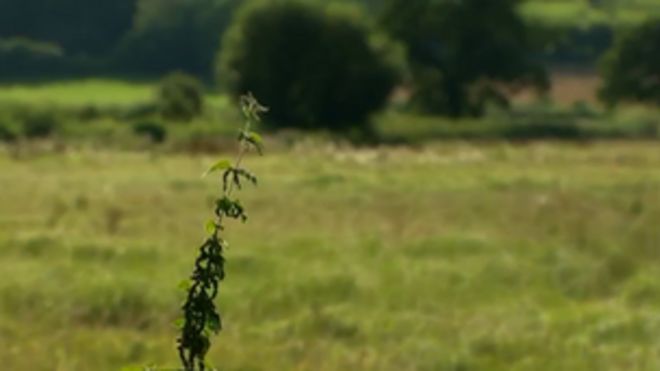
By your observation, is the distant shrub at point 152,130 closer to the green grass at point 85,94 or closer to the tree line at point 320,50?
the green grass at point 85,94

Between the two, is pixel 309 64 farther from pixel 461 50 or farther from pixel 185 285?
pixel 185 285

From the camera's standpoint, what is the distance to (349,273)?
19562 millimetres

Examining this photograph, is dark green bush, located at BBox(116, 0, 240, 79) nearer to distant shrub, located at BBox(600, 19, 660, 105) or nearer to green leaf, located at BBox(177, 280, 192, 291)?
distant shrub, located at BBox(600, 19, 660, 105)

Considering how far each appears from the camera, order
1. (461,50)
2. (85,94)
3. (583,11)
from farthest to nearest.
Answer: (583,11) → (461,50) → (85,94)

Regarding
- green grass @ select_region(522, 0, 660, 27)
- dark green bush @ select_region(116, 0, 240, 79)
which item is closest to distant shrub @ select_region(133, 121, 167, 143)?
dark green bush @ select_region(116, 0, 240, 79)

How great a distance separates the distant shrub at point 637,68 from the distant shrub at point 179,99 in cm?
2489

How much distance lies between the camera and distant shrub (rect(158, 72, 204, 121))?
69688mm

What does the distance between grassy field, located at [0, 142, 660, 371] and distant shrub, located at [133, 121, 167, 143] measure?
25555 mm

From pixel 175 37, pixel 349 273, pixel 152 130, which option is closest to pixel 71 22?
pixel 175 37

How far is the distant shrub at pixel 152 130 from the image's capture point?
5888cm

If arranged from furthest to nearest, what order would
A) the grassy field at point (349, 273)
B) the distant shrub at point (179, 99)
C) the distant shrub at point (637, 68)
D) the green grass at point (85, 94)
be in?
the distant shrub at point (637, 68)
the green grass at point (85, 94)
the distant shrub at point (179, 99)
the grassy field at point (349, 273)

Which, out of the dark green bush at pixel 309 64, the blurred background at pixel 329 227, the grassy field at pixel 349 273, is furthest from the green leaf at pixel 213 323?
the dark green bush at pixel 309 64

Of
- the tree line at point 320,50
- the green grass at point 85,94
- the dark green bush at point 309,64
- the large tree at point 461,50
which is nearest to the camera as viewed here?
the dark green bush at point 309,64

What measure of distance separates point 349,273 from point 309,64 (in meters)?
50.1
